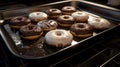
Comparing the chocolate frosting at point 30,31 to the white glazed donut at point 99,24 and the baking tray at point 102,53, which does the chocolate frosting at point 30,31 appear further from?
the white glazed donut at point 99,24

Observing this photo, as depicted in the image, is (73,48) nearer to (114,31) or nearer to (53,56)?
(53,56)

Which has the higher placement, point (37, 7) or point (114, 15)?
point (37, 7)

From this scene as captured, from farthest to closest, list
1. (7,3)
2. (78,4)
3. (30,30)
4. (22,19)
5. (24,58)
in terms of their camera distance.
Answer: (78,4) < (7,3) < (22,19) < (30,30) < (24,58)

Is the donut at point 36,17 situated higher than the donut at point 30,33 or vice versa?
the donut at point 36,17

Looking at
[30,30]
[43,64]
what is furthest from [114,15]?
[43,64]

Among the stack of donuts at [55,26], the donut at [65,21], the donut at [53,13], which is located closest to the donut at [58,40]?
the stack of donuts at [55,26]

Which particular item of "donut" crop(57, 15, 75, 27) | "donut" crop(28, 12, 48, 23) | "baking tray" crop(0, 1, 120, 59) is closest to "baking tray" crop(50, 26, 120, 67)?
"baking tray" crop(0, 1, 120, 59)
